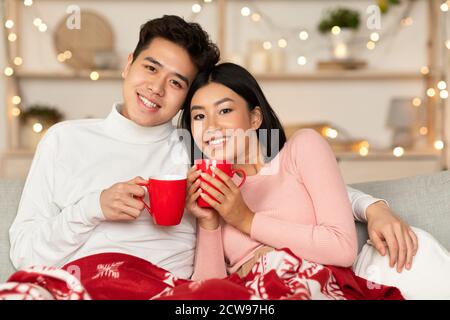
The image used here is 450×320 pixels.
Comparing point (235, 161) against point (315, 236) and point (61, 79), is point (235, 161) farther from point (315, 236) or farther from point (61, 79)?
point (61, 79)

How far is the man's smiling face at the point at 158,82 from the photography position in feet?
4.98

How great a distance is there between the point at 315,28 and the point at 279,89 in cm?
43

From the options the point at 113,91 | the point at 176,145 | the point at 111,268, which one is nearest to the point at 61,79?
the point at 113,91

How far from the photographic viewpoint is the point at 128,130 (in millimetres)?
1543

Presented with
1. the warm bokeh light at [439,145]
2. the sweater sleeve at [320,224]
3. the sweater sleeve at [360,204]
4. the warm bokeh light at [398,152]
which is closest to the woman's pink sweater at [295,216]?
the sweater sleeve at [320,224]

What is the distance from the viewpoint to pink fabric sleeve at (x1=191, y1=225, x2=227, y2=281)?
1.45m

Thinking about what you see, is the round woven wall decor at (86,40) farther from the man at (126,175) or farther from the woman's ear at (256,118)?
the woman's ear at (256,118)

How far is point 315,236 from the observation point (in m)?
1.33

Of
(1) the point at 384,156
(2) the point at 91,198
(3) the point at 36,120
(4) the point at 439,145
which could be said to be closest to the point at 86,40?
(3) the point at 36,120

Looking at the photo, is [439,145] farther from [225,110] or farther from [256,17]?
[225,110]

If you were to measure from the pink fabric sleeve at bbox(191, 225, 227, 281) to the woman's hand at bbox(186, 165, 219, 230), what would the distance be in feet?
0.06

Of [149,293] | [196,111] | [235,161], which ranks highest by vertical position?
[196,111]

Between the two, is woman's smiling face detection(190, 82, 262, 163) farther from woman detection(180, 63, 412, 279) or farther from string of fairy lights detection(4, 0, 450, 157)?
string of fairy lights detection(4, 0, 450, 157)

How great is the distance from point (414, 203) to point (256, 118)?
0.46 m
